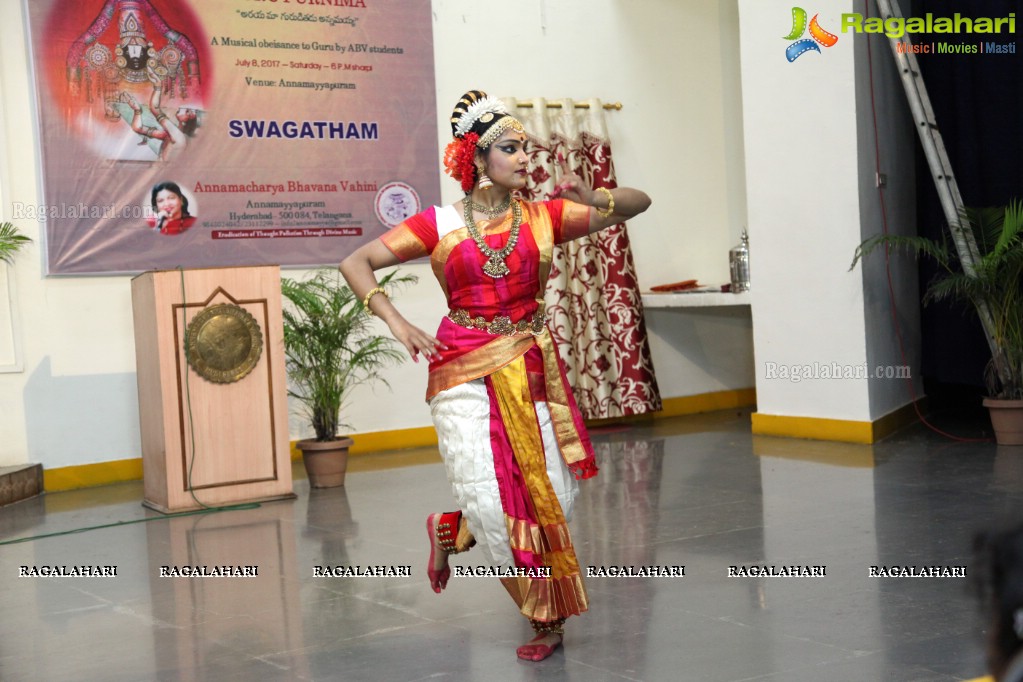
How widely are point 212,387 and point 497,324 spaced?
2.84m

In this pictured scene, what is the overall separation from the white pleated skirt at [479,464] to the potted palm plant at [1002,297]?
3626mm

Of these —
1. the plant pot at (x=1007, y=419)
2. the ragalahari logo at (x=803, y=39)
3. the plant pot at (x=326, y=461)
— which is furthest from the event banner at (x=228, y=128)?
the plant pot at (x=1007, y=419)

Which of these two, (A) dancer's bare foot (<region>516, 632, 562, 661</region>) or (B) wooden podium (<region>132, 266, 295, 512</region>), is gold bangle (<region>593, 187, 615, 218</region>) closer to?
(A) dancer's bare foot (<region>516, 632, 562, 661</region>)

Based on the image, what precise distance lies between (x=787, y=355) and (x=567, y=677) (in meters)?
4.33

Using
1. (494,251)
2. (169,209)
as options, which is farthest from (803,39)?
(494,251)

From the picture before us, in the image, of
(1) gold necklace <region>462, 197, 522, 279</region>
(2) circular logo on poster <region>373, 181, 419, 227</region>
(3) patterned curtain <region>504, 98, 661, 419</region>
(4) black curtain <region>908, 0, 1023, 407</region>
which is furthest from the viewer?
(3) patterned curtain <region>504, 98, 661, 419</region>

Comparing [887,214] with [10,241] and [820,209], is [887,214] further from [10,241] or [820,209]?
[10,241]

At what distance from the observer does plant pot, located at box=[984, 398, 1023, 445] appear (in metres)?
6.17

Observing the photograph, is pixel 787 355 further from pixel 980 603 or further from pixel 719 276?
pixel 980 603

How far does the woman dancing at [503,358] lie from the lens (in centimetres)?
323

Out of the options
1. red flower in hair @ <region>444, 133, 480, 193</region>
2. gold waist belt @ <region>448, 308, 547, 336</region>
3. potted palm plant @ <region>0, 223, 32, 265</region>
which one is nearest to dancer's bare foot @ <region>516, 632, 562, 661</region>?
gold waist belt @ <region>448, 308, 547, 336</region>

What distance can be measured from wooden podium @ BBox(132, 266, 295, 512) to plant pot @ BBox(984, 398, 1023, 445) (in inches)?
144

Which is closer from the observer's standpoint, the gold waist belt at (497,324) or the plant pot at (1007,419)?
the gold waist belt at (497,324)

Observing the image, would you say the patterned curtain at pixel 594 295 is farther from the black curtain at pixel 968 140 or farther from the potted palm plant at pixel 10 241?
the potted palm plant at pixel 10 241
